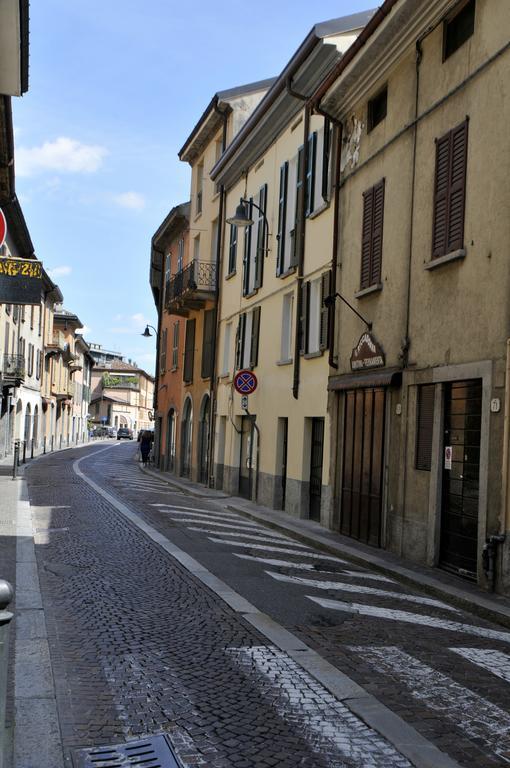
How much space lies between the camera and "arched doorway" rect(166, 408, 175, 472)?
3272cm

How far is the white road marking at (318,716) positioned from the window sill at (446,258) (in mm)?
6026

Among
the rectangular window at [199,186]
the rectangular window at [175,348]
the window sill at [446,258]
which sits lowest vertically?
the window sill at [446,258]

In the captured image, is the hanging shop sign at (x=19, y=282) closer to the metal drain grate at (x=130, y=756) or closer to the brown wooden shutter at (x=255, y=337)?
the metal drain grate at (x=130, y=756)

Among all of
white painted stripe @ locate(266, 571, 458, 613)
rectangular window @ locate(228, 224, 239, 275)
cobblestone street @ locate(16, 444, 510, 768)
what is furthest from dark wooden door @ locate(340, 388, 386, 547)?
rectangular window @ locate(228, 224, 239, 275)

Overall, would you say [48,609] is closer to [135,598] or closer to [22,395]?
[135,598]

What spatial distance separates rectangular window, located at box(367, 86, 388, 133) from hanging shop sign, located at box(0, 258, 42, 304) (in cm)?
968

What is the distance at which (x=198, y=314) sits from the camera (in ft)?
92.8

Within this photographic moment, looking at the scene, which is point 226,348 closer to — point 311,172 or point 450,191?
point 311,172

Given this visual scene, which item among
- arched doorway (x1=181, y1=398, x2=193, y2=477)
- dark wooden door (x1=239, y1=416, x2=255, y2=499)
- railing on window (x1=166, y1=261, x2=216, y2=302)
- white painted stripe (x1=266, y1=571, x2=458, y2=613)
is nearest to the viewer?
white painted stripe (x1=266, y1=571, x2=458, y2=613)

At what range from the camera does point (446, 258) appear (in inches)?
409

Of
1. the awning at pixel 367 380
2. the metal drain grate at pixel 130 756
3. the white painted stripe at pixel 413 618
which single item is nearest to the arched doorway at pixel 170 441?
the awning at pixel 367 380

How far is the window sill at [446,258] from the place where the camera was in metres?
10.1

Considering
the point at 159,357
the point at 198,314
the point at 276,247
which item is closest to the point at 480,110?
the point at 276,247

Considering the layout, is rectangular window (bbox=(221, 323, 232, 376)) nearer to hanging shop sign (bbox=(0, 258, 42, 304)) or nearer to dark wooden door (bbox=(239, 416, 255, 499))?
dark wooden door (bbox=(239, 416, 255, 499))
